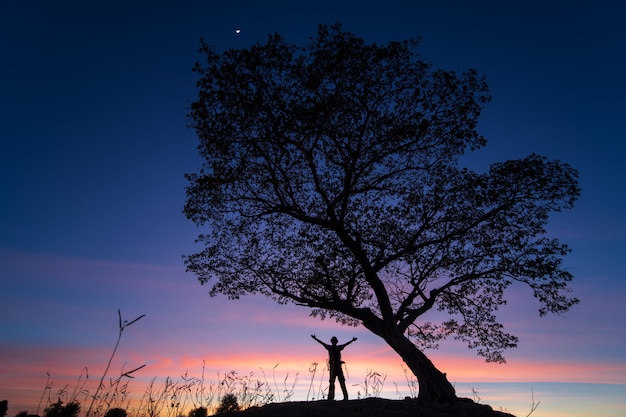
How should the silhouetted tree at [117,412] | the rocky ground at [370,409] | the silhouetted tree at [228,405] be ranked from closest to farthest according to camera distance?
the silhouetted tree at [117,412], the rocky ground at [370,409], the silhouetted tree at [228,405]

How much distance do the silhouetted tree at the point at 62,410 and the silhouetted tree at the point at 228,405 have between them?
7.93 meters

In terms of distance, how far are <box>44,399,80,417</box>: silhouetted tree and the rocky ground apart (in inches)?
273

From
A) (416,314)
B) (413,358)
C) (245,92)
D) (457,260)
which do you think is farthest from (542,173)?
(245,92)

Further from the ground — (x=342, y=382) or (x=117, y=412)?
(x=342, y=382)

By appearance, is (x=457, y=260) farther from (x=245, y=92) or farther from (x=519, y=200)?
(x=245, y=92)

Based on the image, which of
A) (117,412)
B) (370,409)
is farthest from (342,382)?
(117,412)

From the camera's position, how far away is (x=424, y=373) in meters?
18.6

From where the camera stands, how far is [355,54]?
723 inches

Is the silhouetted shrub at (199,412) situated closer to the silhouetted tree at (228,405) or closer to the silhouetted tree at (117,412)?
the silhouetted tree at (228,405)

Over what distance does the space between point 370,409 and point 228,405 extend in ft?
18.6

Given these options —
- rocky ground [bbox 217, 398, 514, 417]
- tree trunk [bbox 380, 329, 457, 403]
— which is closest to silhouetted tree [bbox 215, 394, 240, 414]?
rocky ground [bbox 217, 398, 514, 417]

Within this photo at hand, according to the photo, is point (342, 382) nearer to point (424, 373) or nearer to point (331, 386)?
point (331, 386)

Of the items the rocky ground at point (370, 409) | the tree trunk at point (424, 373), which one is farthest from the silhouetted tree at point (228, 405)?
the tree trunk at point (424, 373)

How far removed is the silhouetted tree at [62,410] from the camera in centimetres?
939
